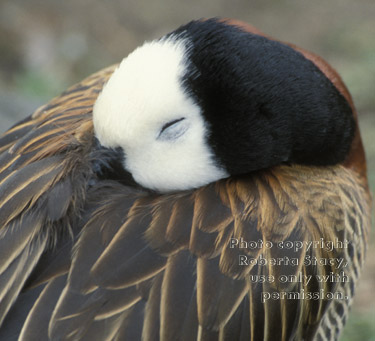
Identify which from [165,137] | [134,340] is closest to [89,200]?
[165,137]

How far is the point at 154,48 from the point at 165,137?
29cm

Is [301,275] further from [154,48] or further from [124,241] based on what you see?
[154,48]

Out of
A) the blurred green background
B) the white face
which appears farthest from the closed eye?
the blurred green background

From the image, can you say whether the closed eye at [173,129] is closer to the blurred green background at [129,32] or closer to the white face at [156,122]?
the white face at [156,122]

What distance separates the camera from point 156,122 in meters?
1.94

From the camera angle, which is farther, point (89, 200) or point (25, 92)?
point (25, 92)

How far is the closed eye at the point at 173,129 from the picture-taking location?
197cm

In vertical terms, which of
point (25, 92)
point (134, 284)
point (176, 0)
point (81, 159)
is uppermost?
point (176, 0)

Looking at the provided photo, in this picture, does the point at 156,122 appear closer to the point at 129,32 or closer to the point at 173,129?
the point at 173,129

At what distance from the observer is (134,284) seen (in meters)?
1.79

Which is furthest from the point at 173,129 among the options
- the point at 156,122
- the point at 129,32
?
the point at 129,32

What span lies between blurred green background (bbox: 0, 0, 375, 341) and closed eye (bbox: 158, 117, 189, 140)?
2.63m

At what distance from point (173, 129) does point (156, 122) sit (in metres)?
0.07

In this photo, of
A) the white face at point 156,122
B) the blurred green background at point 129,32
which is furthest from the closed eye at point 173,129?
the blurred green background at point 129,32
